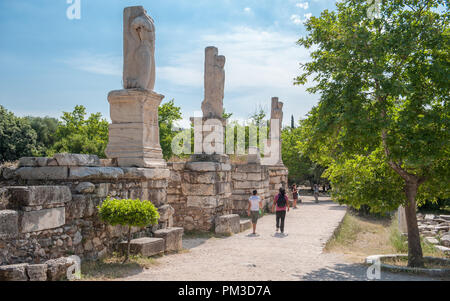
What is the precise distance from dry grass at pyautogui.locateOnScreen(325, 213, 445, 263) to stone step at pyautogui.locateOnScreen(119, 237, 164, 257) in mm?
4034

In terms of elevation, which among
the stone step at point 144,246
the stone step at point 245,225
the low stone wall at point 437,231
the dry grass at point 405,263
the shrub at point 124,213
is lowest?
the low stone wall at point 437,231

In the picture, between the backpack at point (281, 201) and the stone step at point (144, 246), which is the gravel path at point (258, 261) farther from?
the backpack at point (281, 201)

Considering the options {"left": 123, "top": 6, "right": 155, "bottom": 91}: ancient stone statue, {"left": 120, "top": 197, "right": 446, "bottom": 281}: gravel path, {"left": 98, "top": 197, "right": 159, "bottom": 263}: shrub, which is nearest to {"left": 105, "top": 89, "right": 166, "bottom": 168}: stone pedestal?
{"left": 123, "top": 6, "right": 155, "bottom": 91}: ancient stone statue

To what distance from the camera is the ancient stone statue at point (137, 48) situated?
800 cm

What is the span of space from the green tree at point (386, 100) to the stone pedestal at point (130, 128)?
330cm

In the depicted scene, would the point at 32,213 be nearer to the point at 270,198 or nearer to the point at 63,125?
the point at 270,198

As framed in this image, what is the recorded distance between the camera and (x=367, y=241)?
13.0m

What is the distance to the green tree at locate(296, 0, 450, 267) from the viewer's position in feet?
22.2

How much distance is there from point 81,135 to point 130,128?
24213mm

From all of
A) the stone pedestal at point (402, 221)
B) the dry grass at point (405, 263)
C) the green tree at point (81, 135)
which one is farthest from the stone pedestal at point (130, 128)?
the green tree at point (81, 135)

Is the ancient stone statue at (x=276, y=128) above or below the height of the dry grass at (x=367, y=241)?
above

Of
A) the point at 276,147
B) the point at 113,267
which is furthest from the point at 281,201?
the point at 276,147

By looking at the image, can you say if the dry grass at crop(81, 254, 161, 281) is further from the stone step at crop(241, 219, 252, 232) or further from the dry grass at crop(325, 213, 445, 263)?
the stone step at crop(241, 219, 252, 232)
